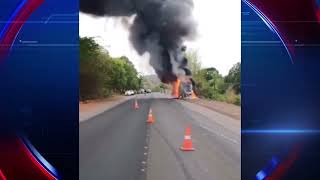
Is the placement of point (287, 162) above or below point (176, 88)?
below

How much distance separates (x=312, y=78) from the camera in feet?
10.4

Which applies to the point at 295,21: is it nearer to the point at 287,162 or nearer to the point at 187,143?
the point at 287,162

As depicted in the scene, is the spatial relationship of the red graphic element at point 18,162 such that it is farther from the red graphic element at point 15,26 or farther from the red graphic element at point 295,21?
the red graphic element at point 295,21

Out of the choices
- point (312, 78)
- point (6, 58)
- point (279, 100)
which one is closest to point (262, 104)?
point (279, 100)

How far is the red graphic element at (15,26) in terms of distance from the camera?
3180 mm

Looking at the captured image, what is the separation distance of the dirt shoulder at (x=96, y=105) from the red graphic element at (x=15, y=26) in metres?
Result: 0.63

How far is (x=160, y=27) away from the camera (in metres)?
3.78

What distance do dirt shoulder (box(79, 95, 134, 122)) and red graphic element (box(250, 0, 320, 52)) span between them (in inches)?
56.0

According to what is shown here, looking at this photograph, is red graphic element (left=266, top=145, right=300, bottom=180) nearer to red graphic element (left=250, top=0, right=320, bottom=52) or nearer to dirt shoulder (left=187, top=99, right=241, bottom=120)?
dirt shoulder (left=187, top=99, right=241, bottom=120)

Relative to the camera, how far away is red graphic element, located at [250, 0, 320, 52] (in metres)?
3.16

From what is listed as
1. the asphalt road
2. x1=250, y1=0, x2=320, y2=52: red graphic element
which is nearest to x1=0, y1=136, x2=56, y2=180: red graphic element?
Result: the asphalt road

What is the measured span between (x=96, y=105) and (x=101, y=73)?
0.82ft

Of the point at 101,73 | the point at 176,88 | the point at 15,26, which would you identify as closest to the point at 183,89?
the point at 176,88

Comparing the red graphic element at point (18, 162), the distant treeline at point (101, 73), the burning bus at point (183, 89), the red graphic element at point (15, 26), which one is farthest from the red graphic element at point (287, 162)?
the red graphic element at point (15, 26)
